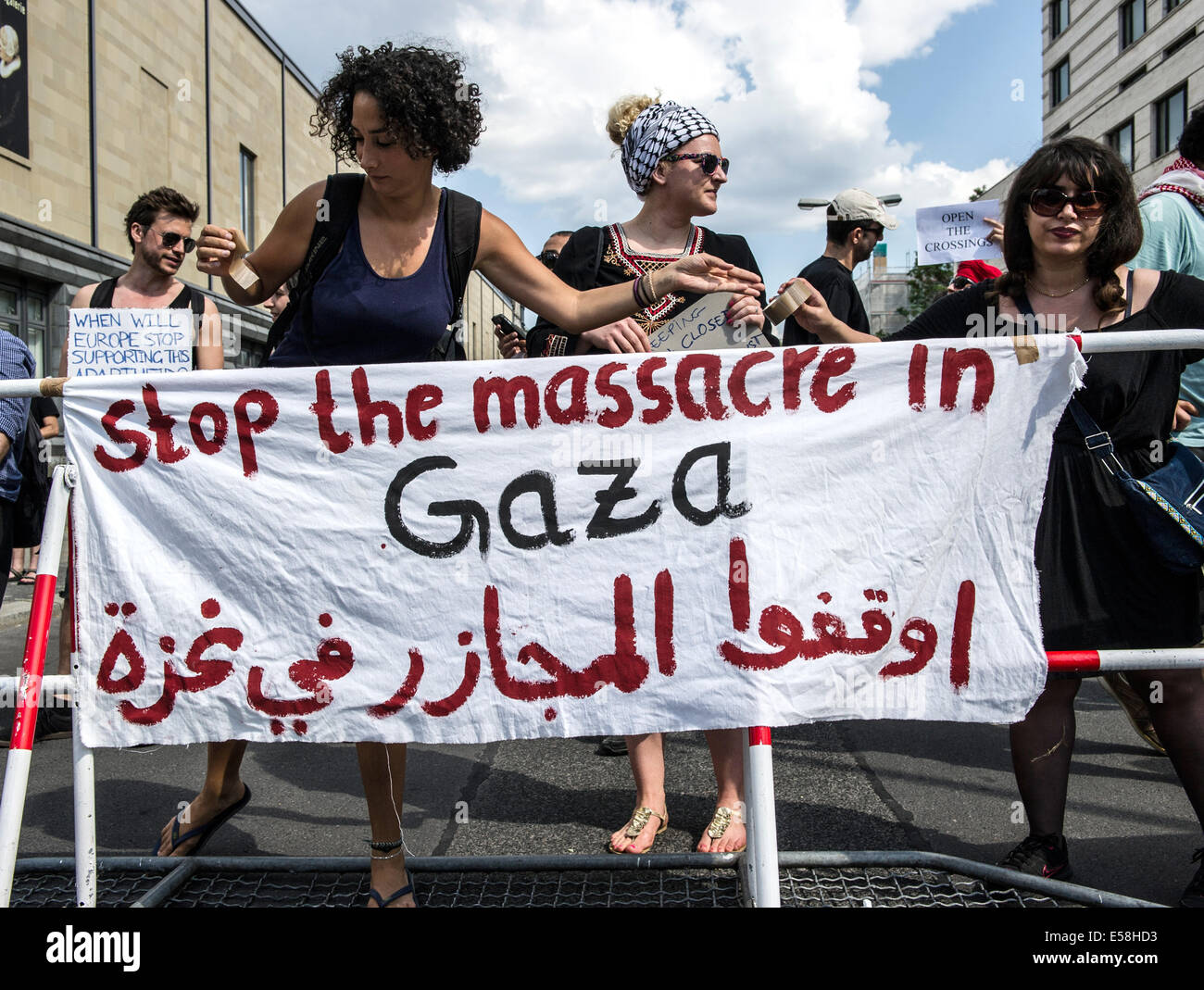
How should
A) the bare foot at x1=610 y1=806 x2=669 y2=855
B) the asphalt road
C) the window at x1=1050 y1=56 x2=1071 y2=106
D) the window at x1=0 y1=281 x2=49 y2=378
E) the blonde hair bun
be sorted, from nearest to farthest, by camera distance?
the bare foot at x1=610 y1=806 x2=669 y2=855
the asphalt road
the blonde hair bun
the window at x1=0 y1=281 x2=49 y2=378
the window at x1=1050 y1=56 x2=1071 y2=106

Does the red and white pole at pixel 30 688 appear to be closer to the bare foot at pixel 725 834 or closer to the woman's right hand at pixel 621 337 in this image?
the woman's right hand at pixel 621 337

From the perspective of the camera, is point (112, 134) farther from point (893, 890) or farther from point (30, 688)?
point (893, 890)

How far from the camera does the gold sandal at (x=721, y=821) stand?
9.82 ft

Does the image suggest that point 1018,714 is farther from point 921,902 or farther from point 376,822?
point 376,822

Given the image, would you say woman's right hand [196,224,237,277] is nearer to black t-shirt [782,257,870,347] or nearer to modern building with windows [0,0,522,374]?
black t-shirt [782,257,870,347]

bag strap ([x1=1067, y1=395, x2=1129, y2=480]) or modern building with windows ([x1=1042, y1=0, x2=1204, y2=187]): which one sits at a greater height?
modern building with windows ([x1=1042, y1=0, x2=1204, y2=187])

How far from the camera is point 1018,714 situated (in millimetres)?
2291

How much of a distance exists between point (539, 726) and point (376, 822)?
526 mm

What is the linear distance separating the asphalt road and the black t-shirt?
1792mm

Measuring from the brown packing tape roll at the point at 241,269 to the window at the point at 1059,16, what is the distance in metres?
42.4

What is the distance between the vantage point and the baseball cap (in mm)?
4621

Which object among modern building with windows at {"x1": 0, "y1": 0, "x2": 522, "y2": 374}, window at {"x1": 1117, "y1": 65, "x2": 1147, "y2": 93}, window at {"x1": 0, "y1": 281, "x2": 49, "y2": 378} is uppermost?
window at {"x1": 1117, "y1": 65, "x2": 1147, "y2": 93}

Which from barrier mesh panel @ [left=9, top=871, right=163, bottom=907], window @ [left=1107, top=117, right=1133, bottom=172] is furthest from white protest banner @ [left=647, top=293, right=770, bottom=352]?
window @ [left=1107, top=117, right=1133, bottom=172]

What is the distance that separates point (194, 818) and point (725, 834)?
157 cm
